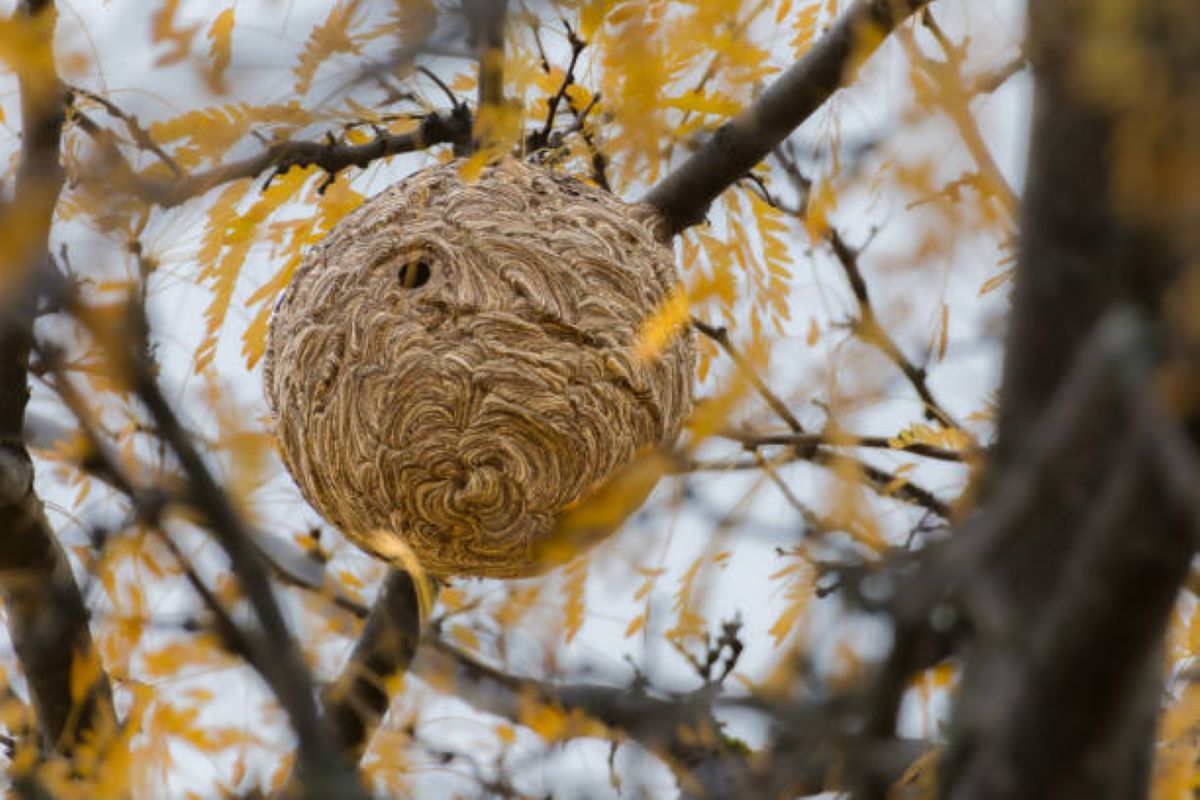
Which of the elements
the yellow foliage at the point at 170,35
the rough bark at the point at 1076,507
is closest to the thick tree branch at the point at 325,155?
the yellow foliage at the point at 170,35

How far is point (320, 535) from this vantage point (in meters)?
3.40

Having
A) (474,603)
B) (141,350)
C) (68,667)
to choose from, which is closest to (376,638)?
(474,603)

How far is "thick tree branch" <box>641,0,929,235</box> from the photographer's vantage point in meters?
2.47

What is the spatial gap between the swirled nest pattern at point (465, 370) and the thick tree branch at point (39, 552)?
1.21 feet

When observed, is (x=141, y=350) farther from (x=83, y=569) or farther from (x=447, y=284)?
(x=83, y=569)

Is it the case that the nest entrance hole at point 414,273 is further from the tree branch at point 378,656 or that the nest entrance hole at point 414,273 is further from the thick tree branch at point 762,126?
the tree branch at point 378,656

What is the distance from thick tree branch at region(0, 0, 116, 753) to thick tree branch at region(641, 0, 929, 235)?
0.96 meters

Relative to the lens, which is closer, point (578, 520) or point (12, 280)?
point (12, 280)

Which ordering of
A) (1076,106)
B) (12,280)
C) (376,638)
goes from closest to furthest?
1. (1076,106)
2. (12,280)
3. (376,638)

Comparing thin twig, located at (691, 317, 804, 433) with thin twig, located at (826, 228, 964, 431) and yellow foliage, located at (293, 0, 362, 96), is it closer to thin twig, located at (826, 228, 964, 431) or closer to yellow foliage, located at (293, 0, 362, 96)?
thin twig, located at (826, 228, 964, 431)

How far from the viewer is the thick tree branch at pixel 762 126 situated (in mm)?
2471

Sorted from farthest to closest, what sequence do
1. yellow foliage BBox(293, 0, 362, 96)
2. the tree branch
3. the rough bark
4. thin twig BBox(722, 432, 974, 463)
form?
the tree branch < thin twig BBox(722, 432, 974, 463) < yellow foliage BBox(293, 0, 362, 96) < the rough bark

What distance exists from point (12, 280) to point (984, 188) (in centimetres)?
130

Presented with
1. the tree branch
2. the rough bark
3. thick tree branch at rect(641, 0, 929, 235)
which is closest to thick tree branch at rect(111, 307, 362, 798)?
the rough bark
